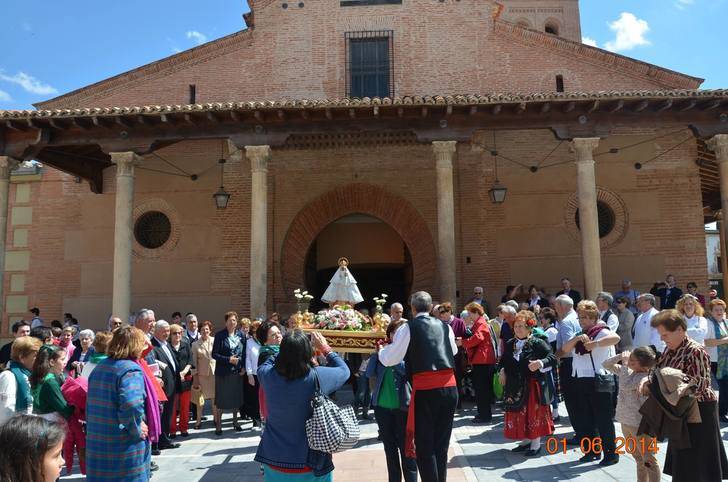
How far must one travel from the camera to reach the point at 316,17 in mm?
16172

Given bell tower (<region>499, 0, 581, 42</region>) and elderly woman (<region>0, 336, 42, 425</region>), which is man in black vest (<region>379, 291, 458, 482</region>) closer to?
elderly woman (<region>0, 336, 42, 425</region>)

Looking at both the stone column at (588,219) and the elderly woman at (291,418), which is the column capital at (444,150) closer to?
the stone column at (588,219)

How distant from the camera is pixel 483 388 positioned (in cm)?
838

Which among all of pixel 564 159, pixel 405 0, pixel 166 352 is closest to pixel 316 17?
pixel 405 0

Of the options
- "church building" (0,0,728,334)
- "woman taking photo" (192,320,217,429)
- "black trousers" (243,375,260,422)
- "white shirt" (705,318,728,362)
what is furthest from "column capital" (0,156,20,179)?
"white shirt" (705,318,728,362)

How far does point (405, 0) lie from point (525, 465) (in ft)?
44.2

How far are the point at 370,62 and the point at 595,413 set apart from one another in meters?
12.2

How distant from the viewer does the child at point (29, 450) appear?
1933 mm

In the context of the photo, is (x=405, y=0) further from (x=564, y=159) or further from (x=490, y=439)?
(x=490, y=439)

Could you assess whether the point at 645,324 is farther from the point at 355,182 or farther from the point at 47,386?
the point at 355,182

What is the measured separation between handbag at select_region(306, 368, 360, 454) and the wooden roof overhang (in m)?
9.13

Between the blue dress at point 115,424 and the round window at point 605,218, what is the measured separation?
1292 cm

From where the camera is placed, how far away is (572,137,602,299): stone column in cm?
1203

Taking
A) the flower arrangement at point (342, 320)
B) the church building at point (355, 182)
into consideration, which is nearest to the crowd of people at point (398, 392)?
the flower arrangement at point (342, 320)
